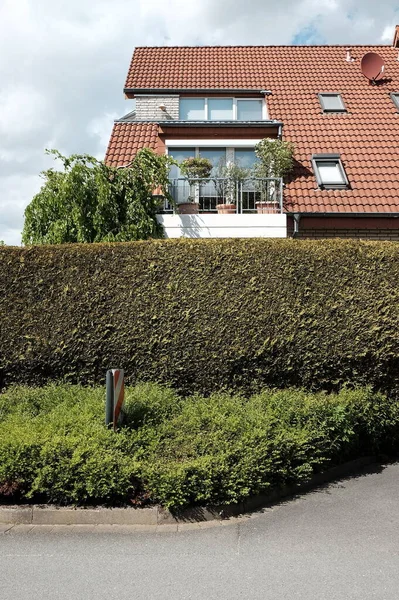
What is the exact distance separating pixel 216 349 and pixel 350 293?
2.02 m

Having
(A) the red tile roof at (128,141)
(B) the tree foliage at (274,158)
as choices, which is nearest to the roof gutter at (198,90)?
(A) the red tile roof at (128,141)

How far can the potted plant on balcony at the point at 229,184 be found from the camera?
12234 millimetres

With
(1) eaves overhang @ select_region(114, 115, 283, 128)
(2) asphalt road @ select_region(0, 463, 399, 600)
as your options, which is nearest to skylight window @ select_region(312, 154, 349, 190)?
(1) eaves overhang @ select_region(114, 115, 283, 128)

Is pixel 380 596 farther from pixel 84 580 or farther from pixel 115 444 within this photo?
pixel 115 444

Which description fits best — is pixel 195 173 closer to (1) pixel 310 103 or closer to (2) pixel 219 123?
(2) pixel 219 123

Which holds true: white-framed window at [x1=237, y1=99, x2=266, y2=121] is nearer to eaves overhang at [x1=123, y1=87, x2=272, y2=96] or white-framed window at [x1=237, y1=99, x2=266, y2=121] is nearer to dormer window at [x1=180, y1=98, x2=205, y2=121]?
eaves overhang at [x1=123, y1=87, x2=272, y2=96]

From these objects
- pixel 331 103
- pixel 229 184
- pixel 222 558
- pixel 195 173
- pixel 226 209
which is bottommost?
pixel 222 558

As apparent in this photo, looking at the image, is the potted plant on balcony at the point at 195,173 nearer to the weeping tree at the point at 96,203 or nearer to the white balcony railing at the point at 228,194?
the white balcony railing at the point at 228,194

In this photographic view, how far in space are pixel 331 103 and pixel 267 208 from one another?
6.16 metres

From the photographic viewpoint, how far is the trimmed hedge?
4.96 m

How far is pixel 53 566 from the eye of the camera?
163 inches

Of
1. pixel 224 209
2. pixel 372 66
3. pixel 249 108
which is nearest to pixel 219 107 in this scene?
pixel 249 108

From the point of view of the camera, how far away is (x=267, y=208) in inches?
478

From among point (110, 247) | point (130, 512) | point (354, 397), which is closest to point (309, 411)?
point (354, 397)
